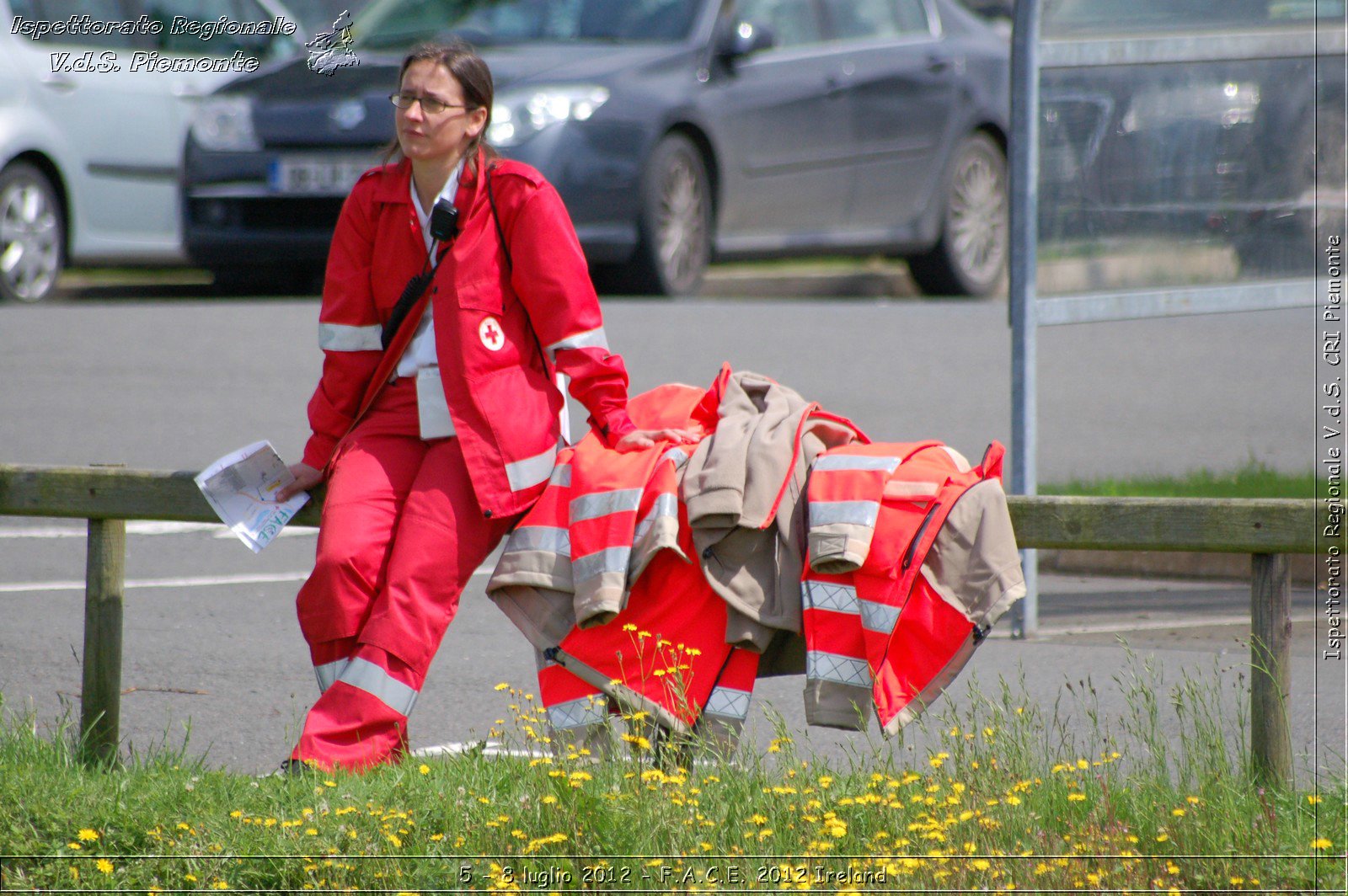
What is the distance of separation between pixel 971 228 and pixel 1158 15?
6789 millimetres

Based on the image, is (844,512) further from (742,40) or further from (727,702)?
(742,40)

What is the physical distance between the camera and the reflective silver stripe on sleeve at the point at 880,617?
12.4 ft

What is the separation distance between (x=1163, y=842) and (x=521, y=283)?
6.20ft

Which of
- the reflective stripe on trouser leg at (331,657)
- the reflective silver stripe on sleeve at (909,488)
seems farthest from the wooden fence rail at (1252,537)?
the reflective stripe on trouser leg at (331,657)

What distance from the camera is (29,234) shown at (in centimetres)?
1095

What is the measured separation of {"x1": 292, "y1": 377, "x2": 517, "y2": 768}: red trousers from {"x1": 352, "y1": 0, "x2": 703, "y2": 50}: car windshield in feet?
23.9

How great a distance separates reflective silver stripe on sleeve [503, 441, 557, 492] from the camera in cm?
414

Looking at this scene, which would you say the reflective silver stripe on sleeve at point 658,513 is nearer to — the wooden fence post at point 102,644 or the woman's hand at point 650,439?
the woman's hand at point 650,439

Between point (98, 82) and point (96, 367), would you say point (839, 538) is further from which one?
point (98, 82)

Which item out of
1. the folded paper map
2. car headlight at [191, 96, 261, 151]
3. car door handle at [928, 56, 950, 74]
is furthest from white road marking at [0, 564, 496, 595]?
car door handle at [928, 56, 950, 74]

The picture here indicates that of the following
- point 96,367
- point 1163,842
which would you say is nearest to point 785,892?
point 1163,842

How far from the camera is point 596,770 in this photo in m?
3.78

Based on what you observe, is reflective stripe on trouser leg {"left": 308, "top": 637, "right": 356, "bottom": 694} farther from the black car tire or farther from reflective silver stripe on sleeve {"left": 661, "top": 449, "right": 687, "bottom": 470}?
the black car tire

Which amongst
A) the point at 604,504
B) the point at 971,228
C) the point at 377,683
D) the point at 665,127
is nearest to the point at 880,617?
the point at 604,504
